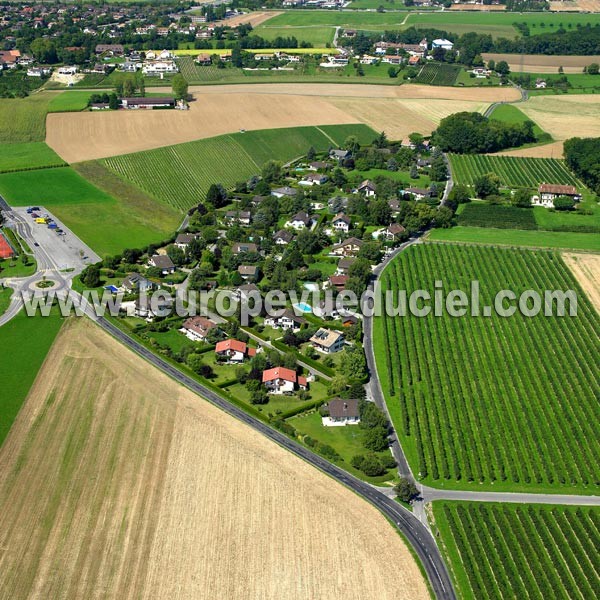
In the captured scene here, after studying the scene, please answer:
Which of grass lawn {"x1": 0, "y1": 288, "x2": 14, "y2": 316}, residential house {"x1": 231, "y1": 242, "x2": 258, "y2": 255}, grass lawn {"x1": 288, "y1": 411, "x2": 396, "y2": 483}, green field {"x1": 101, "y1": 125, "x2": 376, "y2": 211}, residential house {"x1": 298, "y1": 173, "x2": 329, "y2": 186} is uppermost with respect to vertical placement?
grass lawn {"x1": 288, "y1": 411, "x2": 396, "y2": 483}

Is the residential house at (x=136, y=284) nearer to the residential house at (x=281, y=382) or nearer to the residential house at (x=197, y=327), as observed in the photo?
the residential house at (x=197, y=327)

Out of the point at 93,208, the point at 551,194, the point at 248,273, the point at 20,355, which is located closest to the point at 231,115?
the point at 93,208

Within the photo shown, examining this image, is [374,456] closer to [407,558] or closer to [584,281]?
[407,558]

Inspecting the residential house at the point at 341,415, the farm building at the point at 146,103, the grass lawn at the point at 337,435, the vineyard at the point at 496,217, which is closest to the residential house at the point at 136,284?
the grass lawn at the point at 337,435

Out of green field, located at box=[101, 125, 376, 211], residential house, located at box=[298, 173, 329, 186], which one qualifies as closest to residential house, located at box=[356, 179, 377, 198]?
residential house, located at box=[298, 173, 329, 186]

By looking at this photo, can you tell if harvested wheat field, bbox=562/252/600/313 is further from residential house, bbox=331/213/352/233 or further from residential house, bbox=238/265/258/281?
residential house, bbox=238/265/258/281

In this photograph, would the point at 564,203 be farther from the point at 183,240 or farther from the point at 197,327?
the point at 197,327

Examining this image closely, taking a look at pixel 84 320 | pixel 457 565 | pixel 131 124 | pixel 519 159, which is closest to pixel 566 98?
pixel 519 159
